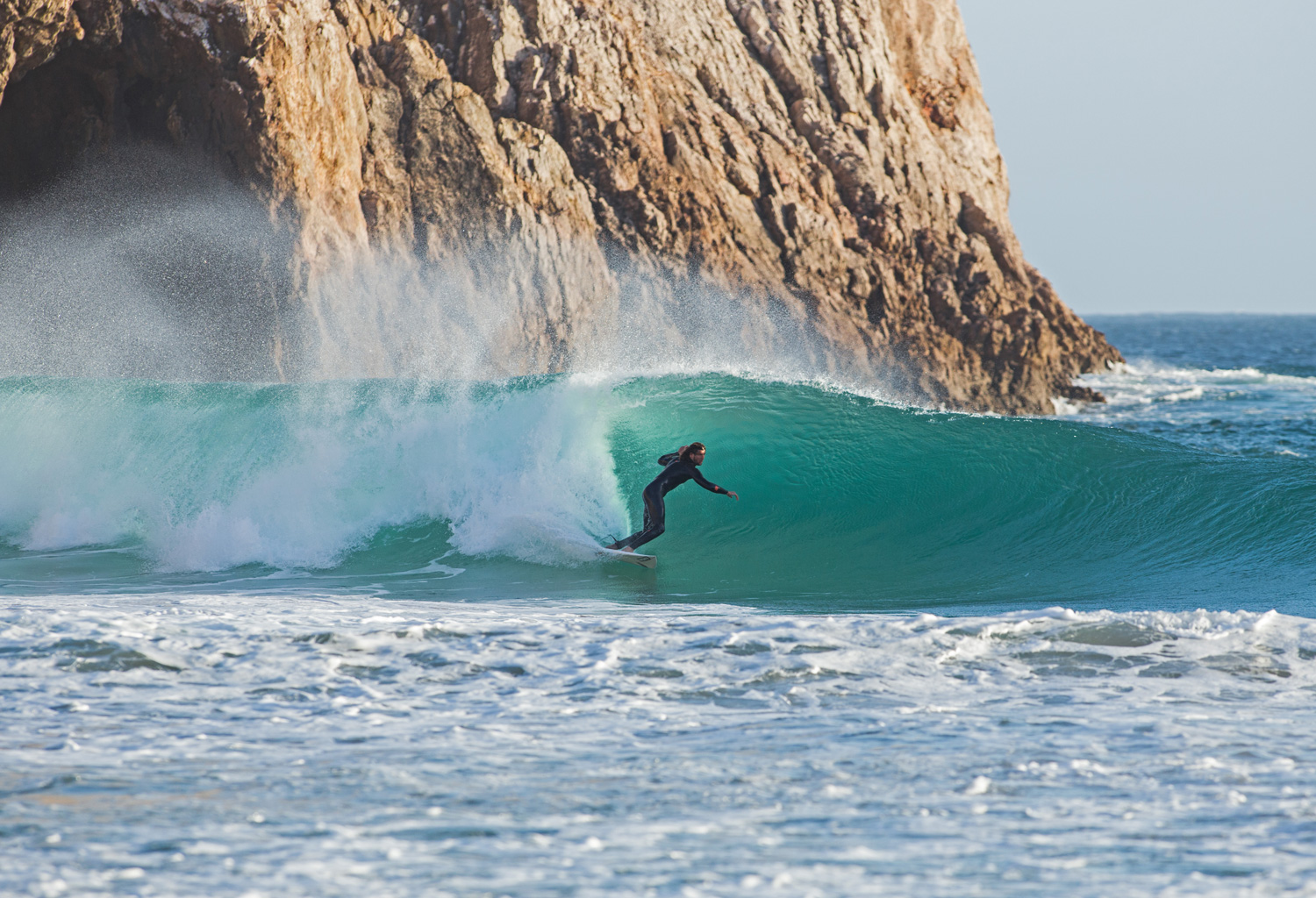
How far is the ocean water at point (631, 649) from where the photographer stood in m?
3.78

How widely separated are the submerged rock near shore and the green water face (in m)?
7.24

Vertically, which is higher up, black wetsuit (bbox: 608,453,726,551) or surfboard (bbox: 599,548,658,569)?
black wetsuit (bbox: 608,453,726,551)

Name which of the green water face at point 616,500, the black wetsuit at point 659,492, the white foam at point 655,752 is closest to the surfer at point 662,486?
the black wetsuit at point 659,492

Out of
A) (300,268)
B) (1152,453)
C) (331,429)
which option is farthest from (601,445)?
(300,268)

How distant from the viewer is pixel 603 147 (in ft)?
79.5

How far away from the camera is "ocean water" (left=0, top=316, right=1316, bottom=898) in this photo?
12.4ft

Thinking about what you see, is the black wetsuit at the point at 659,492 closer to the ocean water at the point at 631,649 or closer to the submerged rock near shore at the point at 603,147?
the ocean water at the point at 631,649

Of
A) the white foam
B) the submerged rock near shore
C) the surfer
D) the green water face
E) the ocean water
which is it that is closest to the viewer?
the white foam

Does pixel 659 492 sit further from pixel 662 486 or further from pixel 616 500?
pixel 616 500

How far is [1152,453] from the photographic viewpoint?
1250 cm

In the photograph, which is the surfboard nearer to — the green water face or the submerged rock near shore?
the green water face

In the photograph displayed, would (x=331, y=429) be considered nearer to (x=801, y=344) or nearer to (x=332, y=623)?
(x=332, y=623)

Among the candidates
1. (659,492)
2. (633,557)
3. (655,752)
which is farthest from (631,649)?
(659,492)

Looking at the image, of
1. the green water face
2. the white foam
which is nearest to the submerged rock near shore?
the green water face
